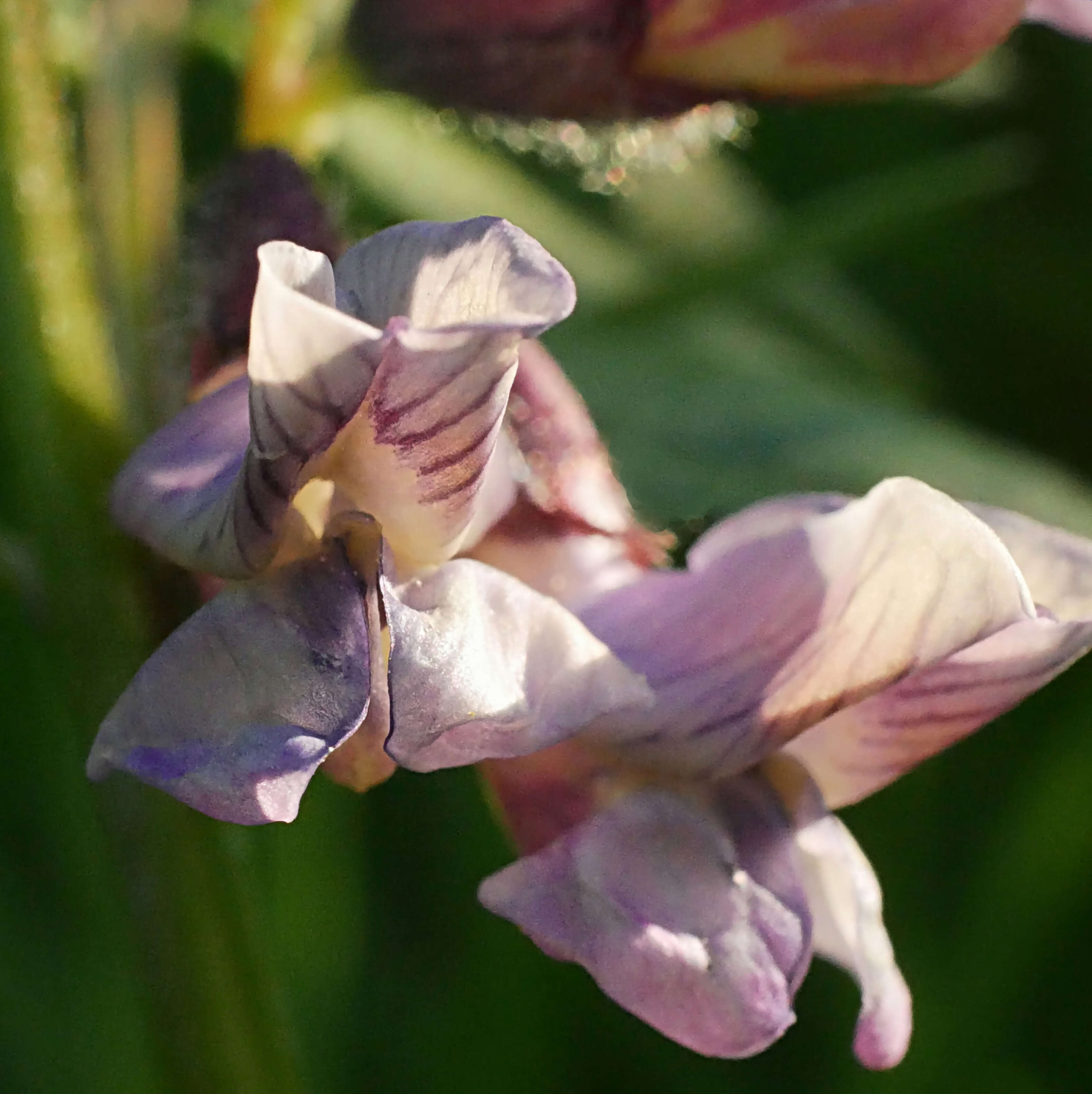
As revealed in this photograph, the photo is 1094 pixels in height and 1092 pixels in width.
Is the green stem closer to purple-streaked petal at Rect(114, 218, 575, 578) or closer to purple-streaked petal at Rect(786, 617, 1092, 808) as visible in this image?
purple-streaked petal at Rect(114, 218, 575, 578)

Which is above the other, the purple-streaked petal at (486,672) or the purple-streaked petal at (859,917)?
the purple-streaked petal at (486,672)

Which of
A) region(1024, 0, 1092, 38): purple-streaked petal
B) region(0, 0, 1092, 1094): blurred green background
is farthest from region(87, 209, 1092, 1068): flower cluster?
region(1024, 0, 1092, 38): purple-streaked petal

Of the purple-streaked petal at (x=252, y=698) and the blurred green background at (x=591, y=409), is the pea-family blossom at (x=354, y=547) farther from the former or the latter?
the blurred green background at (x=591, y=409)

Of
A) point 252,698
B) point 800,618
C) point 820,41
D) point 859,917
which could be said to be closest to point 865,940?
point 859,917

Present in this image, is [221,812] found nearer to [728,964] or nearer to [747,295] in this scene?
[728,964]

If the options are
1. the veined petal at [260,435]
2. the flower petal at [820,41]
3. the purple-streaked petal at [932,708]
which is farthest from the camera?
the flower petal at [820,41]

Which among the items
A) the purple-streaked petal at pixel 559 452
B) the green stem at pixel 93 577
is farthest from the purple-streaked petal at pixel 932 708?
the green stem at pixel 93 577

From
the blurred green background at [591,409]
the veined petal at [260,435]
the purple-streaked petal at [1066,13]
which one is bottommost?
the blurred green background at [591,409]
